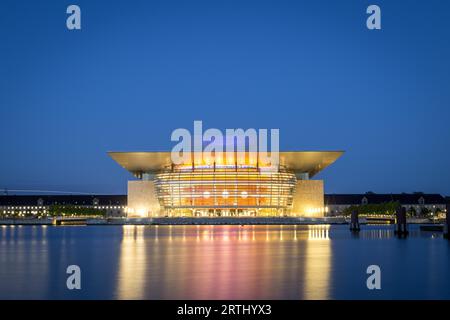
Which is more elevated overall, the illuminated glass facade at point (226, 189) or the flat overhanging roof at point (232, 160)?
the flat overhanging roof at point (232, 160)

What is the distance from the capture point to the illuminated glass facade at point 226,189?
3162 inches

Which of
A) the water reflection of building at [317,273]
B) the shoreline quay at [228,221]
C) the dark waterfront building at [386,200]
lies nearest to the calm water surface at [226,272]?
the water reflection of building at [317,273]

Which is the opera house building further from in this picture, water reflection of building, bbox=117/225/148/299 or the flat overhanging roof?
Answer: water reflection of building, bbox=117/225/148/299

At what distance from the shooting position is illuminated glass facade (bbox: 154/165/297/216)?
80.3 meters

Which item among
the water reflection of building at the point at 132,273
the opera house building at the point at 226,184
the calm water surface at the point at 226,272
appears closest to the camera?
the calm water surface at the point at 226,272

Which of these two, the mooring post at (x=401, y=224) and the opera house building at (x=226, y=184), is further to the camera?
the opera house building at (x=226, y=184)

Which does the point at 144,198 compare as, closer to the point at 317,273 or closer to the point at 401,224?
the point at 401,224

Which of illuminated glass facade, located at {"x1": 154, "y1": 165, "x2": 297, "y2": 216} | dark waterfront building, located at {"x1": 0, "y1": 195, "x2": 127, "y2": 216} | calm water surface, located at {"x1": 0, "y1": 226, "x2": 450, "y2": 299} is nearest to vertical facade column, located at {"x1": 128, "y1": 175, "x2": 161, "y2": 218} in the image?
illuminated glass facade, located at {"x1": 154, "y1": 165, "x2": 297, "y2": 216}

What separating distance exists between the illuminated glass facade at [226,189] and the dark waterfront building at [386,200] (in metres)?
46.7

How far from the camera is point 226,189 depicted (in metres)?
80.7

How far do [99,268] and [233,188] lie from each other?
5921cm

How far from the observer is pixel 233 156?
7931 centimetres

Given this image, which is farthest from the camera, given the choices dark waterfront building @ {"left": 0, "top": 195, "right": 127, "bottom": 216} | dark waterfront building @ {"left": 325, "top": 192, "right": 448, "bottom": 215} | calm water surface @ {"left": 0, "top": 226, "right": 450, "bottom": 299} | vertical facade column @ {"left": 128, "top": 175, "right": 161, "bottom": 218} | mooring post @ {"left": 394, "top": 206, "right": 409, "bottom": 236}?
dark waterfront building @ {"left": 0, "top": 195, "right": 127, "bottom": 216}

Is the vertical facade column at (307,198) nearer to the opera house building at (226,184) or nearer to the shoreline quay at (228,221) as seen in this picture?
the opera house building at (226,184)
